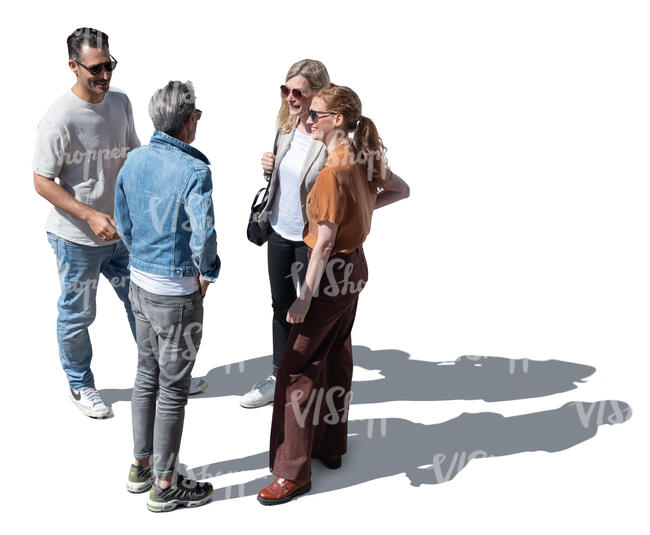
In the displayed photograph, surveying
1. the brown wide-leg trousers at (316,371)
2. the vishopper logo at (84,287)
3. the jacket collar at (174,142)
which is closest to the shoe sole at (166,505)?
the brown wide-leg trousers at (316,371)

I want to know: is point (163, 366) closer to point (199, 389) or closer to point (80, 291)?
point (80, 291)

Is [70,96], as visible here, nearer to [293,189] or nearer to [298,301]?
[293,189]

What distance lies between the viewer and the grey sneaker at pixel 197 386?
260 inches

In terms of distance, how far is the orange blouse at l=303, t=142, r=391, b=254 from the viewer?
479 cm

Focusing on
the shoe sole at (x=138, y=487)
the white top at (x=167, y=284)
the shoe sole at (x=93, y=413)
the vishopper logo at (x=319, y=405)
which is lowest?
the shoe sole at (x=138, y=487)

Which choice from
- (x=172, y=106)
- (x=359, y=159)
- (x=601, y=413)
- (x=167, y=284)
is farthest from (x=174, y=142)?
(x=601, y=413)

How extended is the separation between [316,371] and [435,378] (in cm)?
183

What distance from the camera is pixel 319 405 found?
17.6 feet

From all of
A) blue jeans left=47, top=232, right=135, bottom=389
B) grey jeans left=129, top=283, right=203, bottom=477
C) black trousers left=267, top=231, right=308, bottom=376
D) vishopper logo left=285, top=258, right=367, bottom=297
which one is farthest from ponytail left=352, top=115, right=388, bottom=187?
blue jeans left=47, top=232, right=135, bottom=389

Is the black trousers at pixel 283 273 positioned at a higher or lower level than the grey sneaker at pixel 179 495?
higher

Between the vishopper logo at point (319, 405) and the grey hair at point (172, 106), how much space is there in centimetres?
159

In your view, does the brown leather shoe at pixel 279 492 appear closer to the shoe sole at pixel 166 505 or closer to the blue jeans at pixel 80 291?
the shoe sole at pixel 166 505

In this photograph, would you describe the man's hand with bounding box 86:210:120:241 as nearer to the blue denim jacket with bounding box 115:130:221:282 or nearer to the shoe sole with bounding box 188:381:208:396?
the blue denim jacket with bounding box 115:130:221:282

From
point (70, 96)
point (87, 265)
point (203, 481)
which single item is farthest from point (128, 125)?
point (203, 481)
